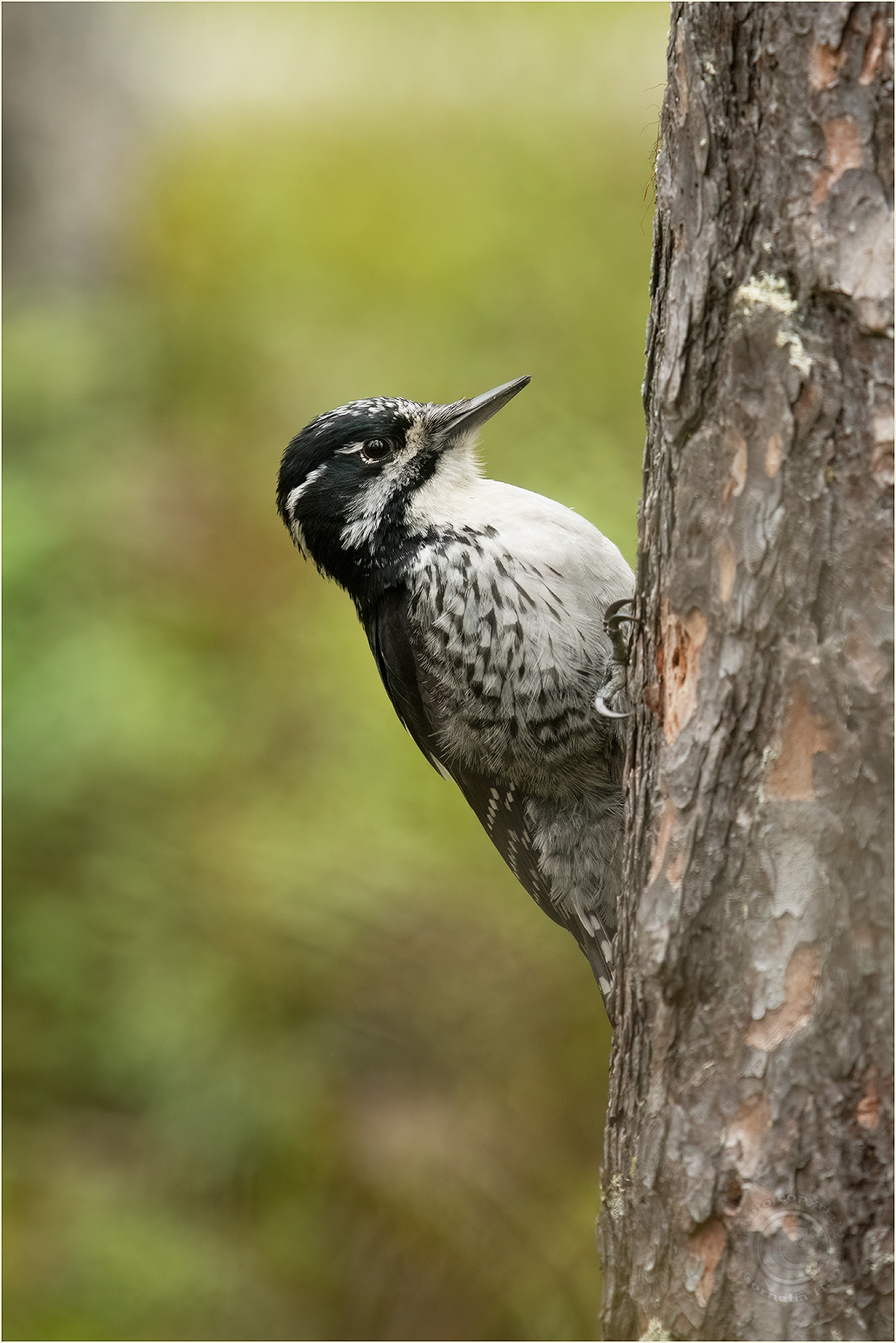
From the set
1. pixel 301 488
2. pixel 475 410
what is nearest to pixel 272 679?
pixel 301 488

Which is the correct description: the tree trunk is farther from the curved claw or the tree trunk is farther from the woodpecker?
the woodpecker

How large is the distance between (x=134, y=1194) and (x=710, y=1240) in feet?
A: 9.86

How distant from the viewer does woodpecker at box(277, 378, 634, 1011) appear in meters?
Result: 2.59

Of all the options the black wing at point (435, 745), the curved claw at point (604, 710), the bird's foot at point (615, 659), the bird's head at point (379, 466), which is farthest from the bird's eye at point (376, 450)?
the curved claw at point (604, 710)

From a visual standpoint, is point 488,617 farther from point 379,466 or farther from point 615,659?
point 379,466

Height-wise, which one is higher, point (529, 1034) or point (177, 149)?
point (177, 149)

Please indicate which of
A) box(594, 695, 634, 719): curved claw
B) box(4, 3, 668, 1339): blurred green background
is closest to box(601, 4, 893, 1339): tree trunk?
box(594, 695, 634, 719): curved claw

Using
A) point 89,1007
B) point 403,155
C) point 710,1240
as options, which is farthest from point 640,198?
point 710,1240

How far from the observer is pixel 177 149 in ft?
23.6

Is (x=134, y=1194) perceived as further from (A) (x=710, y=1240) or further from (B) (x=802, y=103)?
(B) (x=802, y=103)

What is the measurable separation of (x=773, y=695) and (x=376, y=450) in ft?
5.23

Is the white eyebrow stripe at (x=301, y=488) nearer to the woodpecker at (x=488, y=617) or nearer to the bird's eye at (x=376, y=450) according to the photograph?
the woodpecker at (x=488, y=617)

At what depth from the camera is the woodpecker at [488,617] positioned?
2.59m

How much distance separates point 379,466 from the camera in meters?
2.88
